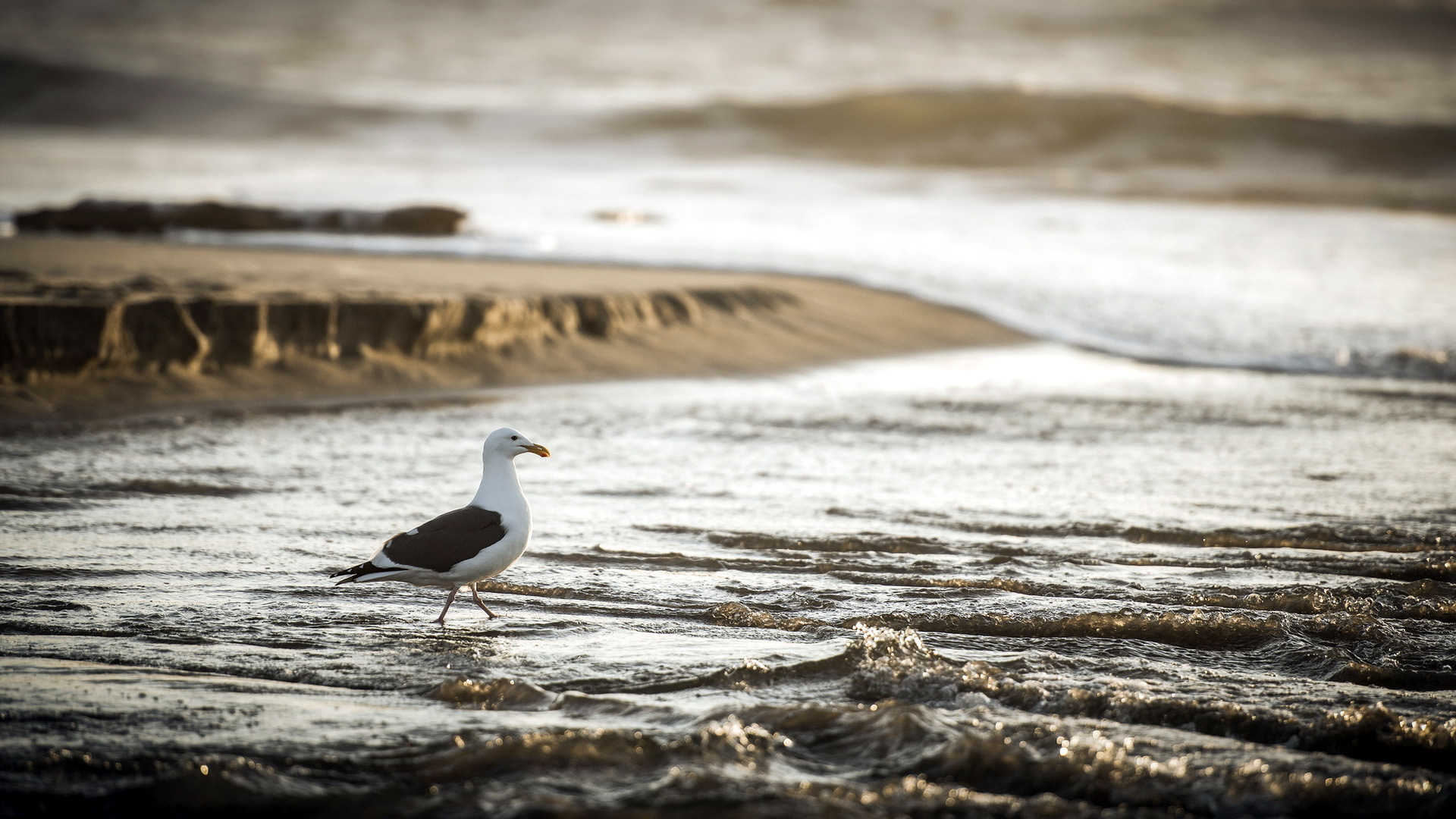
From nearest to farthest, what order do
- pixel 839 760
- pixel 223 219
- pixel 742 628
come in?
pixel 839 760, pixel 742 628, pixel 223 219

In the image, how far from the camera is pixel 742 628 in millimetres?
5133

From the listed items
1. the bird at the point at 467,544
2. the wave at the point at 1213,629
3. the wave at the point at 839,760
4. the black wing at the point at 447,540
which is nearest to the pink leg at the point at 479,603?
the bird at the point at 467,544

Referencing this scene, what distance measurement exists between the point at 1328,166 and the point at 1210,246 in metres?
18.4

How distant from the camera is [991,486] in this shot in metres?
7.60

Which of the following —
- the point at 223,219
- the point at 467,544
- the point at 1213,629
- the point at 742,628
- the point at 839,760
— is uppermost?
the point at 223,219

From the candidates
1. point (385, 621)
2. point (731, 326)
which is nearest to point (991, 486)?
point (385, 621)

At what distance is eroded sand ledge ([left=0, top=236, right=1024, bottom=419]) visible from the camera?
914cm


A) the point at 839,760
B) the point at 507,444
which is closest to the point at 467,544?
the point at 507,444

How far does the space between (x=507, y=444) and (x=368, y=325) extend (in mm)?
5588

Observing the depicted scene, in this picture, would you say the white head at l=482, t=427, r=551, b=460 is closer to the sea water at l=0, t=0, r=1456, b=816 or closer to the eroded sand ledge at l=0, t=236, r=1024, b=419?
the sea water at l=0, t=0, r=1456, b=816

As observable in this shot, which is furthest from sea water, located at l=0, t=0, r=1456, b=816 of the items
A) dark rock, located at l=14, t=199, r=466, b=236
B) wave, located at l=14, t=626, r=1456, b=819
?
dark rock, located at l=14, t=199, r=466, b=236

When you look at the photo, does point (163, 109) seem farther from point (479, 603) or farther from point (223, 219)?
point (479, 603)

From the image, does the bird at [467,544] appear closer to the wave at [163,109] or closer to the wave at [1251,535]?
the wave at [1251,535]

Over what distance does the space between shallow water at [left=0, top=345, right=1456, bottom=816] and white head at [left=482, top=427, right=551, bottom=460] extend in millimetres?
701
